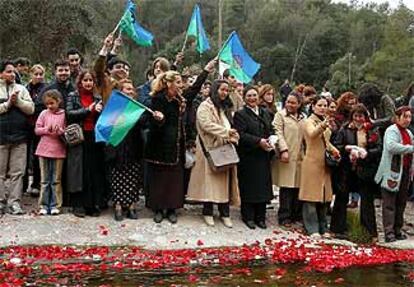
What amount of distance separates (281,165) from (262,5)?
229 feet

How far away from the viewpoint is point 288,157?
10.9 m

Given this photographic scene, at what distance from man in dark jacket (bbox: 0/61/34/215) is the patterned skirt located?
1.31 metres

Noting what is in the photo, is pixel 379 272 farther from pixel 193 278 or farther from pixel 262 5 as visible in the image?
pixel 262 5

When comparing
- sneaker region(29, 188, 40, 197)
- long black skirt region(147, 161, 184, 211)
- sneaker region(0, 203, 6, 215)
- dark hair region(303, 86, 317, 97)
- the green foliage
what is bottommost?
sneaker region(0, 203, 6, 215)

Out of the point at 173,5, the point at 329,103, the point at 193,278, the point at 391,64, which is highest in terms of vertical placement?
the point at 173,5

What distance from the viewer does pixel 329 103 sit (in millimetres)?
11422

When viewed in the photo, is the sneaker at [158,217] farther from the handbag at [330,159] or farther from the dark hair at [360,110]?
the dark hair at [360,110]

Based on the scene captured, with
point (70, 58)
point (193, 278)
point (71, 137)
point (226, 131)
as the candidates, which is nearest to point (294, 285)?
point (193, 278)

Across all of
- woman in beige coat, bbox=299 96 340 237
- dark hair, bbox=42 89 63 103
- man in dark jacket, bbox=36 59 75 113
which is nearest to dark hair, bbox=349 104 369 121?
woman in beige coat, bbox=299 96 340 237

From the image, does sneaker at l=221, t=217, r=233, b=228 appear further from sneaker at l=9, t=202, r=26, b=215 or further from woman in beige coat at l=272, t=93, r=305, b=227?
sneaker at l=9, t=202, r=26, b=215

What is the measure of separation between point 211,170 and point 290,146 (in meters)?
1.31

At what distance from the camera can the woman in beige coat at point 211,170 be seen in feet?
34.0

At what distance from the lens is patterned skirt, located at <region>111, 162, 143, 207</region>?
33.6ft

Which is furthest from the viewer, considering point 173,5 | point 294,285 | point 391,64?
point 173,5
